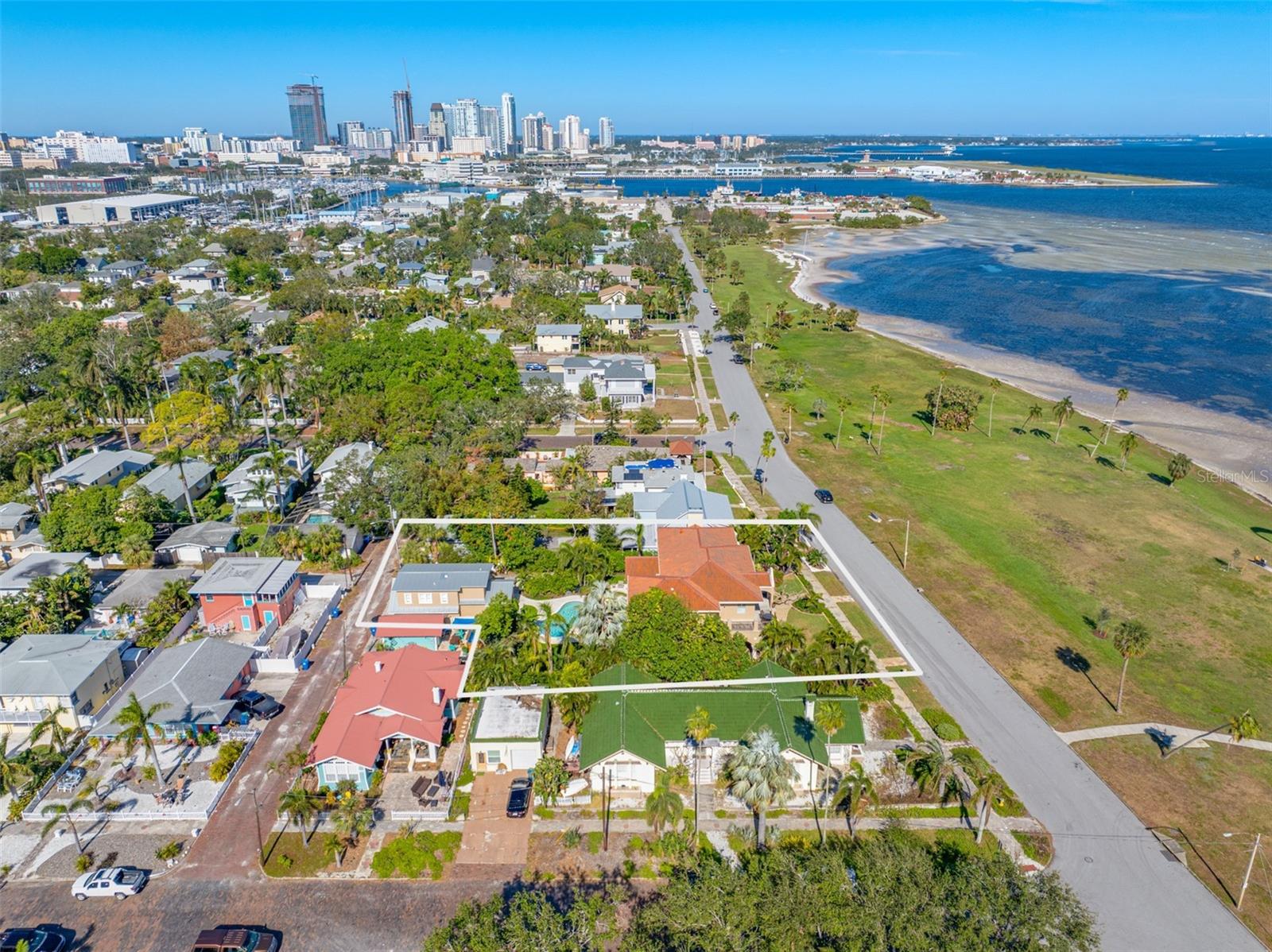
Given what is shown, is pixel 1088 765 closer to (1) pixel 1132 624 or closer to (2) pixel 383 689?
(1) pixel 1132 624

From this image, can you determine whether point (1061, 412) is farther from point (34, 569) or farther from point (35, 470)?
point (35, 470)

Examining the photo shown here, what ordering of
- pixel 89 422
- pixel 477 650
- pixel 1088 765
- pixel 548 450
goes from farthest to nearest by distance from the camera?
pixel 89 422, pixel 548 450, pixel 477 650, pixel 1088 765

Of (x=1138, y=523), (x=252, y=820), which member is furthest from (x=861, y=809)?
(x=1138, y=523)

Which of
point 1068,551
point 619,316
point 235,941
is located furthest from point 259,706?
point 619,316

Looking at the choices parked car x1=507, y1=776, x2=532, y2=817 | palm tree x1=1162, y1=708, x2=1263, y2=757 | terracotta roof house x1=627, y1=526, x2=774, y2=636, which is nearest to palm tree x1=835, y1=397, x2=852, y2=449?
terracotta roof house x1=627, y1=526, x2=774, y2=636

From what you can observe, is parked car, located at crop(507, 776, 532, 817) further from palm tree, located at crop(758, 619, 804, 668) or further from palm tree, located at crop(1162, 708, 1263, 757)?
palm tree, located at crop(1162, 708, 1263, 757)
